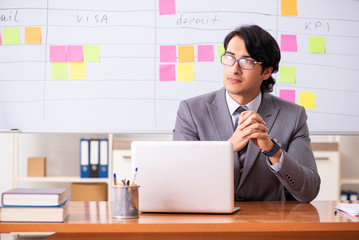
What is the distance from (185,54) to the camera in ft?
9.68

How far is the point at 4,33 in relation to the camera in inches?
116

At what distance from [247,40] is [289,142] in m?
0.44

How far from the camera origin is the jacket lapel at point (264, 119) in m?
1.96

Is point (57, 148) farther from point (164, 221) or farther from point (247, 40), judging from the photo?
point (164, 221)

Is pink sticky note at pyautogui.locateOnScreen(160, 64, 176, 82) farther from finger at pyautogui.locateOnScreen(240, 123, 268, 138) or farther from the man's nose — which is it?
finger at pyautogui.locateOnScreen(240, 123, 268, 138)

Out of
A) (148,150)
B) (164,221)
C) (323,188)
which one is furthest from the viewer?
(323,188)

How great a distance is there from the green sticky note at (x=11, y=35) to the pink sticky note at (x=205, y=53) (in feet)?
3.46

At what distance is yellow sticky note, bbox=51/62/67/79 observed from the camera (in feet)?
9.66

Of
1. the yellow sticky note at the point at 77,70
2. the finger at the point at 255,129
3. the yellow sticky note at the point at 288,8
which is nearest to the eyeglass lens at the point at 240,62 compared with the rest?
the finger at the point at 255,129

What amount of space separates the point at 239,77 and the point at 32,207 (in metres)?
1.00

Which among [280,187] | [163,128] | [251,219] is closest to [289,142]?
[280,187]

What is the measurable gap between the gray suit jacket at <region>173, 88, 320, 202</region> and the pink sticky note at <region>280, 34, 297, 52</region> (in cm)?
89

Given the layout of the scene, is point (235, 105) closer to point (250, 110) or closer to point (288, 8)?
point (250, 110)

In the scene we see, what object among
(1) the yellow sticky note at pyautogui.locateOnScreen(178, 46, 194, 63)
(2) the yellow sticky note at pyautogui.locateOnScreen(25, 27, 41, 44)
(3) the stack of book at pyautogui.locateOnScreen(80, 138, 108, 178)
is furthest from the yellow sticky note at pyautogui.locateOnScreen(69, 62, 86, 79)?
(3) the stack of book at pyautogui.locateOnScreen(80, 138, 108, 178)
